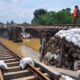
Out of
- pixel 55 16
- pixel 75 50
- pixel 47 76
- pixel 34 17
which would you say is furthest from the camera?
pixel 34 17

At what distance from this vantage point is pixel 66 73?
7.13 m

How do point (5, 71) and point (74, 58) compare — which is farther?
point (74, 58)

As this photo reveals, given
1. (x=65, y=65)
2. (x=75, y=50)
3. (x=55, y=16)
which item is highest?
(x=55, y=16)

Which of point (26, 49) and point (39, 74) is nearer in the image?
point (39, 74)

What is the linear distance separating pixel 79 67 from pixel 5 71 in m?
3.20

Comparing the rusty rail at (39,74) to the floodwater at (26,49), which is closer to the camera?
the rusty rail at (39,74)

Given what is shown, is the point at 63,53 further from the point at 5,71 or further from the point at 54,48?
the point at 5,71

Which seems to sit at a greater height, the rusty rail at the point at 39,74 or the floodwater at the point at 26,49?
the rusty rail at the point at 39,74

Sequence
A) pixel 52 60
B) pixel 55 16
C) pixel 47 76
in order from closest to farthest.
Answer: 1. pixel 47 76
2. pixel 52 60
3. pixel 55 16

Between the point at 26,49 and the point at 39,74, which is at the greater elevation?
the point at 39,74

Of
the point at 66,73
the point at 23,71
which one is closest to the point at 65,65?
the point at 66,73

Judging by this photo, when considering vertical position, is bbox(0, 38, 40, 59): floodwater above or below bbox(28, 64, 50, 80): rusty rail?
below

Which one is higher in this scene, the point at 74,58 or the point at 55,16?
the point at 55,16

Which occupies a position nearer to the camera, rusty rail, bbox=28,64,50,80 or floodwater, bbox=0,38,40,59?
rusty rail, bbox=28,64,50,80
